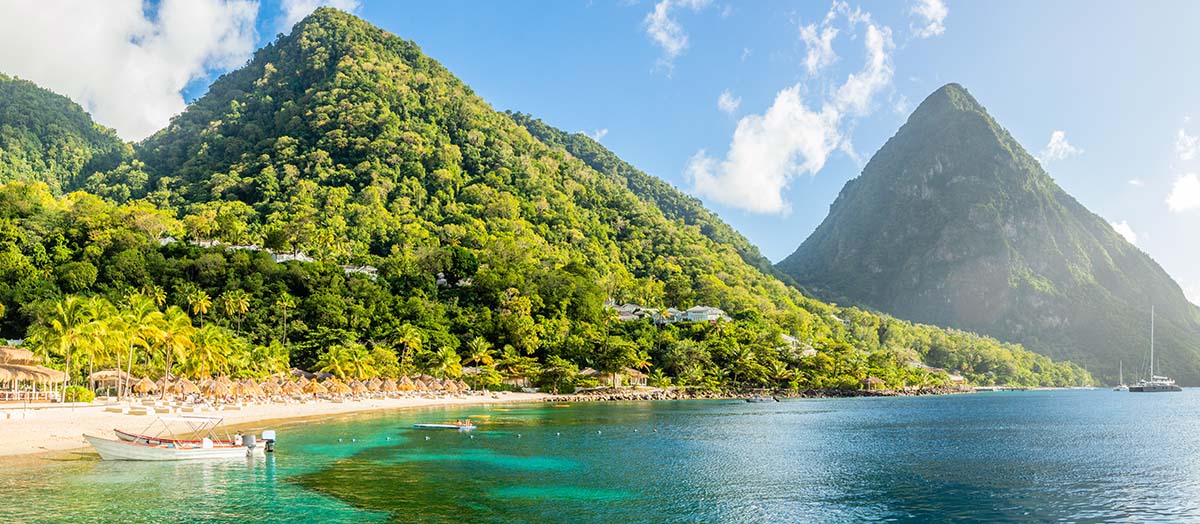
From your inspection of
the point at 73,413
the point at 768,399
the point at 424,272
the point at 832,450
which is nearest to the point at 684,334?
the point at 768,399

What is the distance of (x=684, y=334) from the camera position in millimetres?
125500

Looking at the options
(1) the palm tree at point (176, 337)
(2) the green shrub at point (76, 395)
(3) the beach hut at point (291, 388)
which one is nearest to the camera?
(2) the green shrub at point (76, 395)

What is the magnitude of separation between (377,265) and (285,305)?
81.0 ft

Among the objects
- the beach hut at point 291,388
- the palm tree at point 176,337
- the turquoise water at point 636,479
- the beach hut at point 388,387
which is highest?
the palm tree at point 176,337

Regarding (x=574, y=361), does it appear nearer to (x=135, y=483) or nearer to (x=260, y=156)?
(x=135, y=483)

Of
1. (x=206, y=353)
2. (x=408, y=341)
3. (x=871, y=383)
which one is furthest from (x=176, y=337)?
(x=871, y=383)

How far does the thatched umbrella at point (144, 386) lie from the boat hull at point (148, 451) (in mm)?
27649

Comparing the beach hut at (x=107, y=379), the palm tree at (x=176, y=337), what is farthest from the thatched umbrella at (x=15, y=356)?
the palm tree at (x=176, y=337)

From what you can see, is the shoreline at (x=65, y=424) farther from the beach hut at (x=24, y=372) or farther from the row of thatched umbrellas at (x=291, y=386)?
the row of thatched umbrellas at (x=291, y=386)

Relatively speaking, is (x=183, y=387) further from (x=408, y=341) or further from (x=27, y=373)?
(x=408, y=341)

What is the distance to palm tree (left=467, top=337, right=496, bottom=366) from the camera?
95.8 metres

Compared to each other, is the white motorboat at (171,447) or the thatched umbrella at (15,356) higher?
the thatched umbrella at (15,356)

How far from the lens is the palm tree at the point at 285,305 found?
94400 millimetres

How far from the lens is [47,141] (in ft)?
580
